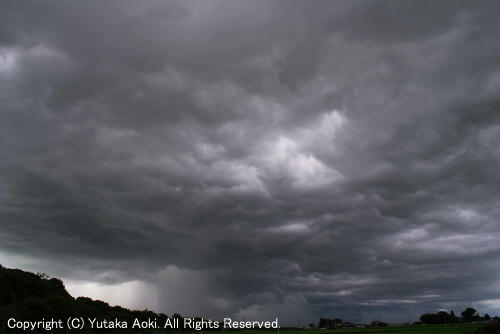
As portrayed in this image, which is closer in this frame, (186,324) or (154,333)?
(154,333)

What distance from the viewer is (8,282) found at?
90188 millimetres

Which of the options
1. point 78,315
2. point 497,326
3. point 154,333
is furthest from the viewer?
point 154,333

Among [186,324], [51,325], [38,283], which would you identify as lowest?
[186,324]

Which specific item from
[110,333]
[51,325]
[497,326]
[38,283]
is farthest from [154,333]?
[497,326]

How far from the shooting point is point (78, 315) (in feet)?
266

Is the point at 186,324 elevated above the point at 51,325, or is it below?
below

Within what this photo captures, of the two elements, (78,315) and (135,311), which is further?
(135,311)

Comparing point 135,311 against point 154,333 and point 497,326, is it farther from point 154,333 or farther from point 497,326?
point 497,326

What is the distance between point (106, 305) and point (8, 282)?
53221 millimetres

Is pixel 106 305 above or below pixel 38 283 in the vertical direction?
below

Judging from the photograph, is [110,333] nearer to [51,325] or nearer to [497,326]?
[51,325]

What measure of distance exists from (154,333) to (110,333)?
22.5 meters

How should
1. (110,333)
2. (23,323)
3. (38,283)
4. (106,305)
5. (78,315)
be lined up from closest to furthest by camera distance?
(23,323) < (78,315) < (110,333) < (38,283) < (106,305)

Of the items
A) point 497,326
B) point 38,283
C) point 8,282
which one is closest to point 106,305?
point 38,283
